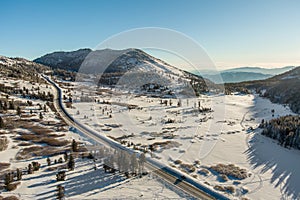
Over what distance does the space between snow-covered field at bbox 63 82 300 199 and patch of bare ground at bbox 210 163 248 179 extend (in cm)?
74

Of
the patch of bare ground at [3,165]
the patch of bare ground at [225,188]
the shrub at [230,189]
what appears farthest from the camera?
the patch of bare ground at [3,165]

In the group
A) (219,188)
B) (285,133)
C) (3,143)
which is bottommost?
(219,188)

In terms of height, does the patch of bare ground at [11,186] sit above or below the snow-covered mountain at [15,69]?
below

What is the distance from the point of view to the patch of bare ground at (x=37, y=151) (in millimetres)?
34344

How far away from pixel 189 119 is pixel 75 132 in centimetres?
3379

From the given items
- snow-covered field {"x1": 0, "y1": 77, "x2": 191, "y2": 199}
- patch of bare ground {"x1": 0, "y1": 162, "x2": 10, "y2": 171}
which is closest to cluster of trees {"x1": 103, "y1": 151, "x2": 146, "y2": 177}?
snow-covered field {"x1": 0, "y1": 77, "x2": 191, "y2": 199}

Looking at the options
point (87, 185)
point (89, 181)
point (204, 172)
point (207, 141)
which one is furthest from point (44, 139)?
point (207, 141)

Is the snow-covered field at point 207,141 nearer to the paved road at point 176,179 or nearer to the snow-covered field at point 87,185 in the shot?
the paved road at point 176,179

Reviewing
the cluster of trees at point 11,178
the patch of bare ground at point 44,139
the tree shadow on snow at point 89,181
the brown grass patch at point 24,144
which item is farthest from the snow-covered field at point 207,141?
the cluster of trees at point 11,178

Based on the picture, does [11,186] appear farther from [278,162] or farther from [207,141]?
[278,162]

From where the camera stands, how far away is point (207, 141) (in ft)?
157

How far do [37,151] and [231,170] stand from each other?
30.2 meters

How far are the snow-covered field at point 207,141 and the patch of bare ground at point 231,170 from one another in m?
0.74

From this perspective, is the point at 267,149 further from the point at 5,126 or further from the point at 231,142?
the point at 5,126
